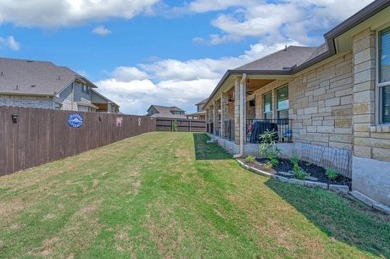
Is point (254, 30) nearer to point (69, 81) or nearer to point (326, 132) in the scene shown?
point (326, 132)

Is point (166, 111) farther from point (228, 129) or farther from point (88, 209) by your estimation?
point (88, 209)

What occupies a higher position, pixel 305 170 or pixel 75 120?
pixel 75 120

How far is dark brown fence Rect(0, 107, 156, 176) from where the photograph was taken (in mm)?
6196

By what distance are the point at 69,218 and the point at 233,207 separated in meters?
2.49

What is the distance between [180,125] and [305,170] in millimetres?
24447

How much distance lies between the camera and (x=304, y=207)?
155 inches

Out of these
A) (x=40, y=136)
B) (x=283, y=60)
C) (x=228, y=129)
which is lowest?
(x=40, y=136)

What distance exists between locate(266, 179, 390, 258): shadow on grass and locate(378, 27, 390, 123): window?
1.57 meters

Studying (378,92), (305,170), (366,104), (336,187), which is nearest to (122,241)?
(336,187)

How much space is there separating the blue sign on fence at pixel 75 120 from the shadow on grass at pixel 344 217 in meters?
7.75

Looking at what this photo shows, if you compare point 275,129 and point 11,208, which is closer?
point 11,208

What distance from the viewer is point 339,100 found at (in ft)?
20.1

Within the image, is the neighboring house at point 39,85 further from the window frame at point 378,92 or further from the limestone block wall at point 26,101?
the window frame at point 378,92

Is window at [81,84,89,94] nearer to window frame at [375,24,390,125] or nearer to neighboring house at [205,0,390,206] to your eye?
neighboring house at [205,0,390,206]
